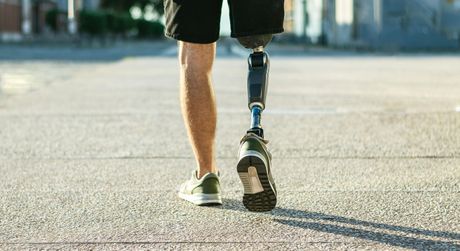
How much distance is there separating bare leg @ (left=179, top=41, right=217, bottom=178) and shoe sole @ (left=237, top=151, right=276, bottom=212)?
19.1 inches

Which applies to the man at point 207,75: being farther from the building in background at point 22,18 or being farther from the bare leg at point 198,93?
the building in background at point 22,18

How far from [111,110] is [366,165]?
3.50m

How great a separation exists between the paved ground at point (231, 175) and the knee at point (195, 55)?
549 mm

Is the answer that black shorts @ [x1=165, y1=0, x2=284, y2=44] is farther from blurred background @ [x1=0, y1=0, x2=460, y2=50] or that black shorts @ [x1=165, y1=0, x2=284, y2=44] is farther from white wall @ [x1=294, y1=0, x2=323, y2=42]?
white wall @ [x1=294, y1=0, x2=323, y2=42]

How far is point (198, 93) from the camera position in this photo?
10.5 ft

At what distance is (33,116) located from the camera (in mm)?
6801

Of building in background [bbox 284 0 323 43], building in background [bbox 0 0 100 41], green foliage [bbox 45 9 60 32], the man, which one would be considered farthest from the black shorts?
green foliage [bbox 45 9 60 32]

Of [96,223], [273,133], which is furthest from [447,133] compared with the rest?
[96,223]

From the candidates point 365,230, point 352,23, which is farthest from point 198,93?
point 352,23

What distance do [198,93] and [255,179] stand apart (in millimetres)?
569

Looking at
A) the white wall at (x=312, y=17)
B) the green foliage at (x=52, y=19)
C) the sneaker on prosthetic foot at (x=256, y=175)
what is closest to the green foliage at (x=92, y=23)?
the green foliage at (x=52, y=19)

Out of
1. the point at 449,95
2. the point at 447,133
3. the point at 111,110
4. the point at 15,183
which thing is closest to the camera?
the point at 15,183

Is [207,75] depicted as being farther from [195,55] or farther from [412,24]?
[412,24]

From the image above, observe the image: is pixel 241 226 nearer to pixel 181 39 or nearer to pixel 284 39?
pixel 181 39
